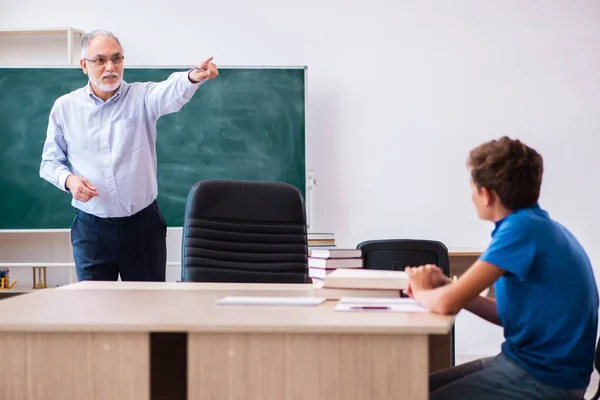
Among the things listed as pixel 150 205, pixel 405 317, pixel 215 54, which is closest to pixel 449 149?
pixel 215 54

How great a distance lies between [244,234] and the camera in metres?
3.03

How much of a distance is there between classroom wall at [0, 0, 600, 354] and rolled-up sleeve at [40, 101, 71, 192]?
69.3 inches

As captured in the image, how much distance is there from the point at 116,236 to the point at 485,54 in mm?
2863

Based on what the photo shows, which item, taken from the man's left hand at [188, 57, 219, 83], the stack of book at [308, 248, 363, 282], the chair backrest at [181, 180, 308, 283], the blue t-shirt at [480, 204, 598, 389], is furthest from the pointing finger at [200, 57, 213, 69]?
the blue t-shirt at [480, 204, 598, 389]

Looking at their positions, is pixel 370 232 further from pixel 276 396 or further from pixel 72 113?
pixel 276 396

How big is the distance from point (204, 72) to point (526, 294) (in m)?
1.64

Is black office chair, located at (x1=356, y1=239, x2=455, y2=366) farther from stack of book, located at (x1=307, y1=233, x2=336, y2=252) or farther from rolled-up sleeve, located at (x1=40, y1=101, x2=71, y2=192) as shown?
rolled-up sleeve, located at (x1=40, y1=101, x2=71, y2=192)

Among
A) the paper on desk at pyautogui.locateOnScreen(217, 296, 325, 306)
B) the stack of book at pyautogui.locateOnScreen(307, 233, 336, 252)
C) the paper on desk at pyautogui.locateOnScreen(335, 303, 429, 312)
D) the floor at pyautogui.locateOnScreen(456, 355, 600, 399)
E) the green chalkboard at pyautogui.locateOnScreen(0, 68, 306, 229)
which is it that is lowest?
the floor at pyautogui.locateOnScreen(456, 355, 600, 399)

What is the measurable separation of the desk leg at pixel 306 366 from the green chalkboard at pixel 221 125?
310 cm

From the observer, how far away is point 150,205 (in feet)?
10.4

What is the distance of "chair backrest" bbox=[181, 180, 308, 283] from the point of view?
297 centimetres

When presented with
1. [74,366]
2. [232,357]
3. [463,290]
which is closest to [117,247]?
[74,366]

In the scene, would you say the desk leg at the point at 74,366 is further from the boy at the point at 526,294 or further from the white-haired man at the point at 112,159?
the white-haired man at the point at 112,159

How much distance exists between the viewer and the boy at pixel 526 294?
178cm
